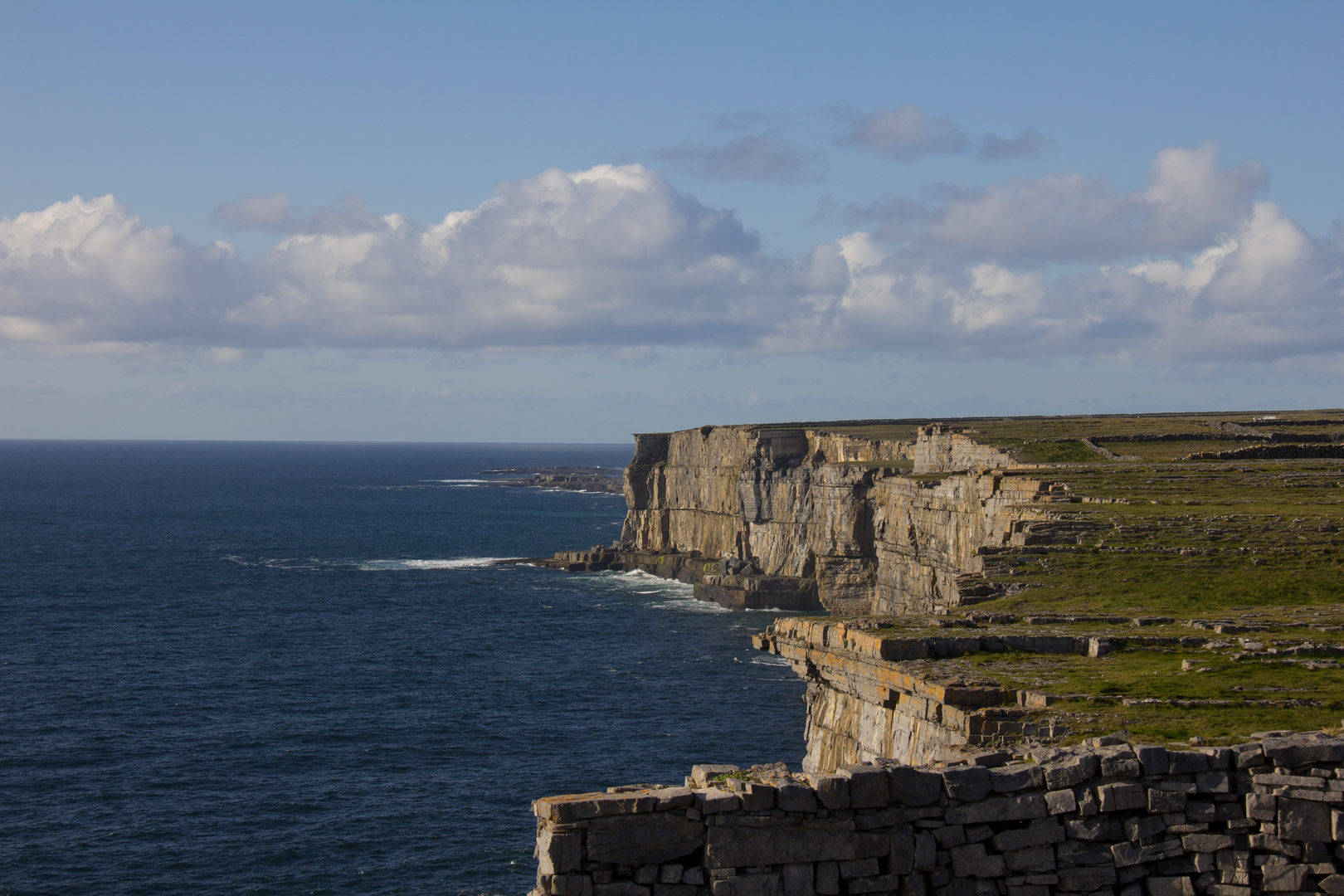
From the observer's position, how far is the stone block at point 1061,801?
46.4 ft

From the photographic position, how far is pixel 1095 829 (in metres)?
14.2

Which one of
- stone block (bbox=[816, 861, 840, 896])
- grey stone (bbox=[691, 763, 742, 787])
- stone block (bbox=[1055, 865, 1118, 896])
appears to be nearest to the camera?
stone block (bbox=[816, 861, 840, 896])

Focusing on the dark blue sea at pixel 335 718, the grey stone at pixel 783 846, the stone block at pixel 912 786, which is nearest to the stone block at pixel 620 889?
the grey stone at pixel 783 846

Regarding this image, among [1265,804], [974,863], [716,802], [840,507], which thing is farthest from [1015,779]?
[840,507]

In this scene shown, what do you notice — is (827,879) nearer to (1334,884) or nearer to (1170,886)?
(1170,886)

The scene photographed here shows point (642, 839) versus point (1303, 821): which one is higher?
point (642, 839)

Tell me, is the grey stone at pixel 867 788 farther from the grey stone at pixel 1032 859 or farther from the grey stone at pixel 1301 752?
the grey stone at pixel 1301 752

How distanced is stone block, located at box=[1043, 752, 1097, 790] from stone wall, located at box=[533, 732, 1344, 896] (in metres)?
0.02

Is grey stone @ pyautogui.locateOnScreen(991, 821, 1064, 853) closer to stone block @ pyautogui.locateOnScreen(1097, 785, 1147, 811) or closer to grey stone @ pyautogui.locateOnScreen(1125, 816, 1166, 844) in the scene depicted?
stone block @ pyautogui.locateOnScreen(1097, 785, 1147, 811)

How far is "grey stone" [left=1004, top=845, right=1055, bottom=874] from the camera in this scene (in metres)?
14.1

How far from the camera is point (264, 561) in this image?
137250 millimetres

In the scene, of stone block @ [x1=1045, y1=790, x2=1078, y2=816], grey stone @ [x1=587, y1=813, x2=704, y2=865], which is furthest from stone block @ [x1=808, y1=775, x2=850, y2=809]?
stone block @ [x1=1045, y1=790, x2=1078, y2=816]

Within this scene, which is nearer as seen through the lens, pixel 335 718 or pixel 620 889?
pixel 620 889

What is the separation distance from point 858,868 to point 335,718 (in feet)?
183
